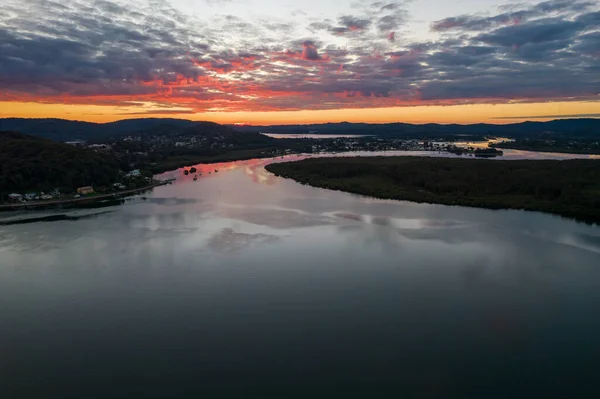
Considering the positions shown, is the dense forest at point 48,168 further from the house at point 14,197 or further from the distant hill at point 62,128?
the distant hill at point 62,128

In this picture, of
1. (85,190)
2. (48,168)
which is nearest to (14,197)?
(85,190)

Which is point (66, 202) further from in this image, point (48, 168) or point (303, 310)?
point (303, 310)

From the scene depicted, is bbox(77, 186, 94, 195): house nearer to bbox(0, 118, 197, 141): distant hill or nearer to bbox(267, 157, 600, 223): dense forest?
bbox(267, 157, 600, 223): dense forest

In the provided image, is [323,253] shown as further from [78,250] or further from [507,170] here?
[507,170]

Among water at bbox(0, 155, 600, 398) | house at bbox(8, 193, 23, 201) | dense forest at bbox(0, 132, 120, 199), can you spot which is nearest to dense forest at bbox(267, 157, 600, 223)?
water at bbox(0, 155, 600, 398)

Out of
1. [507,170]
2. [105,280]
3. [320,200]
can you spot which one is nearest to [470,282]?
[105,280]

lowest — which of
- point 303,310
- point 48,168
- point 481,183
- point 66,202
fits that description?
point 303,310
